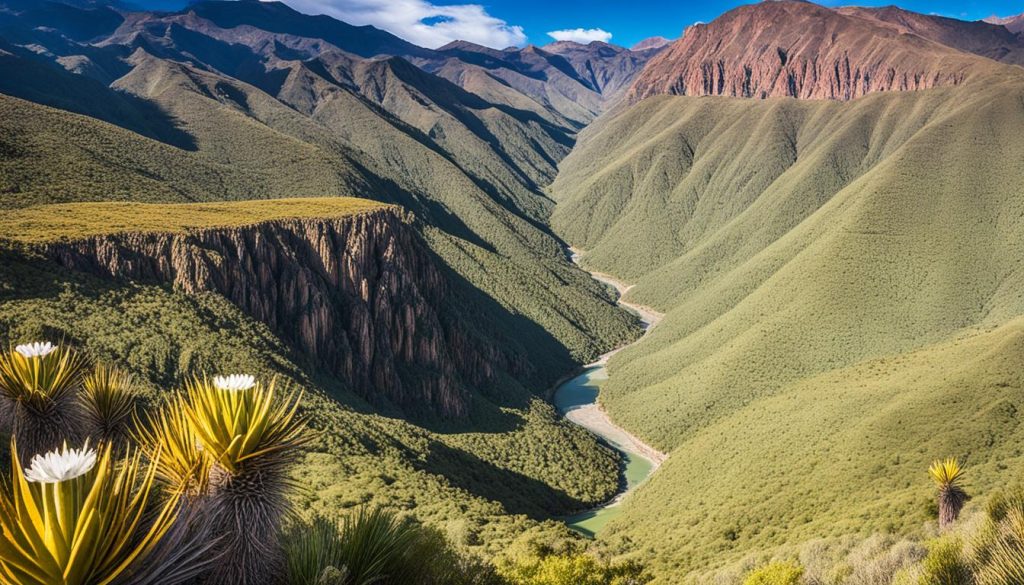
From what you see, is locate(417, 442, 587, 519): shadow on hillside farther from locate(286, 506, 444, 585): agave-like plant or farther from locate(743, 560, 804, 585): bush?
locate(286, 506, 444, 585): agave-like plant

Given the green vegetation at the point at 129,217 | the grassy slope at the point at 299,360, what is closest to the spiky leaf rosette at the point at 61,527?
the grassy slope at the point at 299,360

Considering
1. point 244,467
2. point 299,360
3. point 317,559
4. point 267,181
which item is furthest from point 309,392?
point 267,181

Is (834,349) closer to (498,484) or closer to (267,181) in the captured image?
(498,484)

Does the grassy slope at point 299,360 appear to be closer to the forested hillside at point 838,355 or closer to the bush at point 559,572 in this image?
the bush at point 559,572

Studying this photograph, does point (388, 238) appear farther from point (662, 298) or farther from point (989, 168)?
point (989, 168)

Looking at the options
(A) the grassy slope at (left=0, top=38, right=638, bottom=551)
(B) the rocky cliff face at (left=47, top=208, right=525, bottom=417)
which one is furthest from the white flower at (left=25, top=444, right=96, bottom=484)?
(B) the rocky cliff face at (left=47, top=208, right=525, bottom=417)

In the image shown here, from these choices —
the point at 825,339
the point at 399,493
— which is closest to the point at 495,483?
the point at 399,493
